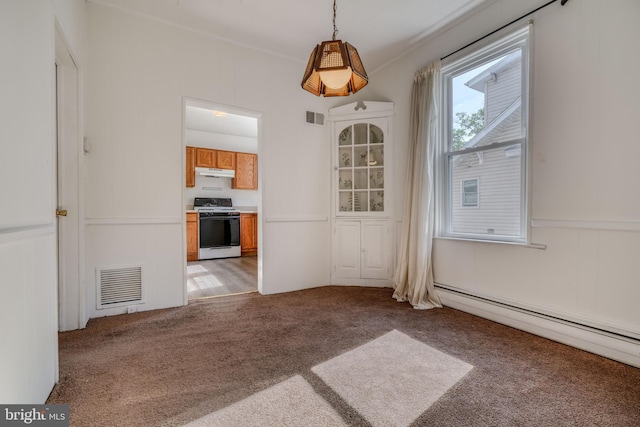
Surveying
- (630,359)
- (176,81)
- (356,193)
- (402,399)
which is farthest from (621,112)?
(176,81)

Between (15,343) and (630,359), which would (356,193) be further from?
(15,343)

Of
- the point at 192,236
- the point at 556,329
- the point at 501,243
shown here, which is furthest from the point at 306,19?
the point at 192,236

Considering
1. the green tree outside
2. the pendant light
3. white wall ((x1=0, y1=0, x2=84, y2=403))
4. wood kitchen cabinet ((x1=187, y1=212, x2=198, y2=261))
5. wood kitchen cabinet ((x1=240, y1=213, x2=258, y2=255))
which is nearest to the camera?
white wall ((x1=0, y1=0, x2=84, y2=403))

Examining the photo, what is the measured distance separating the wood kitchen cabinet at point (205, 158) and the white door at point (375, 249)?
388 centimetres

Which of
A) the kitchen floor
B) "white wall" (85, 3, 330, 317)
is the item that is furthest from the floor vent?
the kitchen floor

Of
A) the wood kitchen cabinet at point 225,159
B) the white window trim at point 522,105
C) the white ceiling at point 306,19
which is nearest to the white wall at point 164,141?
the white ceiling at point 306,19

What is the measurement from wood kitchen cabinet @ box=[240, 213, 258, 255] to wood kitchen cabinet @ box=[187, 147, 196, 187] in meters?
1.20

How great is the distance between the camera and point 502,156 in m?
2.46

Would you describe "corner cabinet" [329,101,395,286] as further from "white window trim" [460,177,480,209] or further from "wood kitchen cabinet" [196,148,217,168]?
"wood kitchen cabinet" [196,148,217,168]

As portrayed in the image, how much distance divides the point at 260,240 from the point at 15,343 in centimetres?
232

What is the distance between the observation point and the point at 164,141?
9.14 ft

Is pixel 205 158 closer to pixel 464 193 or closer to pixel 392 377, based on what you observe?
pixel 464 193

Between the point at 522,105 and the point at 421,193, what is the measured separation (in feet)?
3.61

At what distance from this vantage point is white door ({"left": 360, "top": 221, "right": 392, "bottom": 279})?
3527 millimetres
